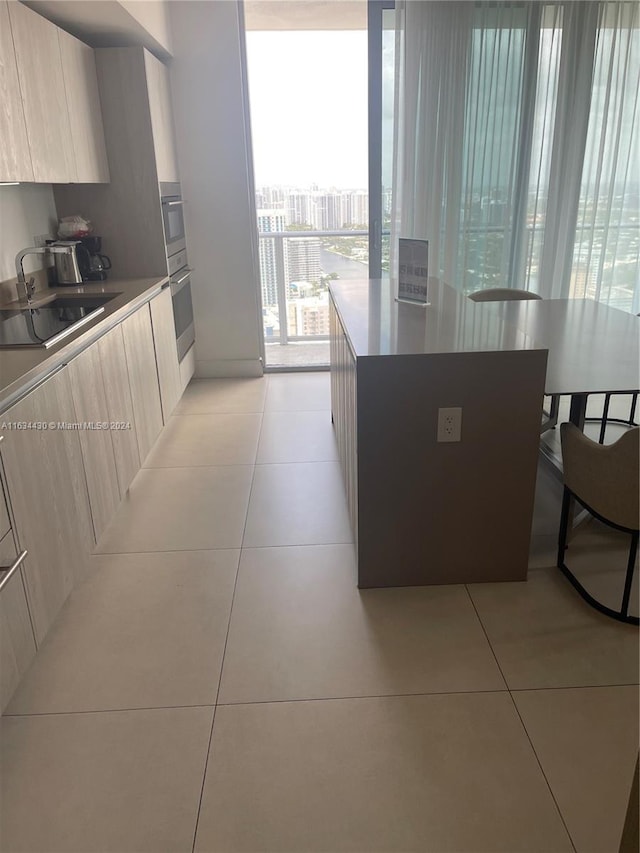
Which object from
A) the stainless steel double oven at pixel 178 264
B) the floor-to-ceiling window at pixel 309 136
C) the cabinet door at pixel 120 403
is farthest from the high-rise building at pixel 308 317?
the cabinet door at pixel 120 403

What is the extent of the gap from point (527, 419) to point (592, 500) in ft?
1.16

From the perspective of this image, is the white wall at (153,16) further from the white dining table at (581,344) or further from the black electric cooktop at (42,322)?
the white dining table at (581,344)

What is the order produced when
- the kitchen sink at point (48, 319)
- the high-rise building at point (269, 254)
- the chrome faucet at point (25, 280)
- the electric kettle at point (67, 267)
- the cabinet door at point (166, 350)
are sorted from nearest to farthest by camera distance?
the kitchen sink at point (48, 319) < the chrome faucet at point (25, 280) < the electric kettle at point (67, 267) < the cabinet door at point (166, 350) < the high-rise building at point (269, 254)

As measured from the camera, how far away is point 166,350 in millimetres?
3770

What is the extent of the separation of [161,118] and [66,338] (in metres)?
2.38

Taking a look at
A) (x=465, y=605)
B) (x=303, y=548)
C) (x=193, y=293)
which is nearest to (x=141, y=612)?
(x=303, y=548)

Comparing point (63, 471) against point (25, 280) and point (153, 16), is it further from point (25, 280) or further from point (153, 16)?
point (153, 16)

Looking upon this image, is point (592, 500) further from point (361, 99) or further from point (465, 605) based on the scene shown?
point (361, 99)

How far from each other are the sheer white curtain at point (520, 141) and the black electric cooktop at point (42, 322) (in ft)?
8.54

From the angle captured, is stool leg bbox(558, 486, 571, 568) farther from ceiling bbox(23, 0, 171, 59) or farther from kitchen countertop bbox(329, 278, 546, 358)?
ceiling bbox(23, 0, 171, 59)

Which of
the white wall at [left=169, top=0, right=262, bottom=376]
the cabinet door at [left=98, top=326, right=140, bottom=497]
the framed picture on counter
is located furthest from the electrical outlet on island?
the white wall at [left=169, top=0, right=262, bottom=376]

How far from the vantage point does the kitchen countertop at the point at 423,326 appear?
2133 millimetres

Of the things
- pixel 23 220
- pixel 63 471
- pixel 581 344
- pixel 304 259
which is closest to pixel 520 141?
pixel 304 259

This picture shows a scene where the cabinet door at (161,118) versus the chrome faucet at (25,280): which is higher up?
the cabinet door at (161,118)
